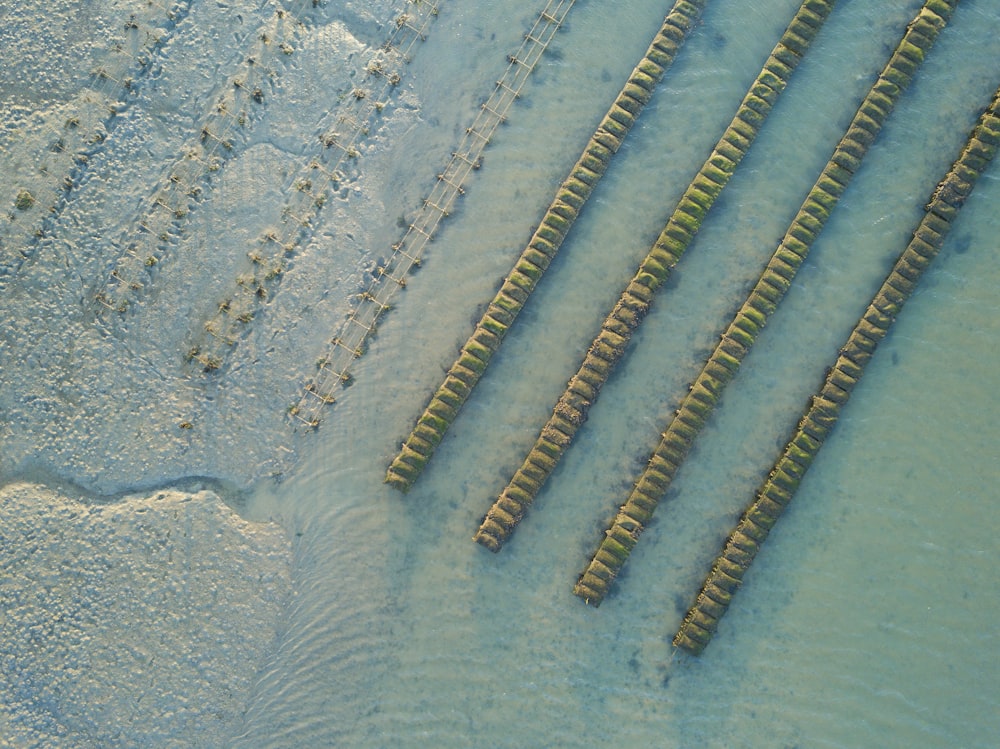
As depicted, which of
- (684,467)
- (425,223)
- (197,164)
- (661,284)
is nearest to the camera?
(684,467)

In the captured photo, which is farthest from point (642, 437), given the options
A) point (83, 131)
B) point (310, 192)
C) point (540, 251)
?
point (83, 131)

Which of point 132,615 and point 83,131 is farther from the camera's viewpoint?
point 83,131

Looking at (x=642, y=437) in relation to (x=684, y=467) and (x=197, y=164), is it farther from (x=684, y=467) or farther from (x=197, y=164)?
(x=197, y=164)

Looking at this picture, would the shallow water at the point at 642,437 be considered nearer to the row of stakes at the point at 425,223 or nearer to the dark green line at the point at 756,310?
the row of stakes at the point at 425,223

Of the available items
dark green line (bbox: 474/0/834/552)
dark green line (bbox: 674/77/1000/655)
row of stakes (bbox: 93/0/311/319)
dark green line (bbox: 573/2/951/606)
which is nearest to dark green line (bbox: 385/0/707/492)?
dark green line (bbox: 474/0/834/552)

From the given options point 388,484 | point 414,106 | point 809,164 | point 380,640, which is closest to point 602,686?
point 380,640

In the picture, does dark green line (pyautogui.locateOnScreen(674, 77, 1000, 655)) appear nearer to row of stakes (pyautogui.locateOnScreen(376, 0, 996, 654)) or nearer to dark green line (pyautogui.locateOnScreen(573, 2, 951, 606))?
row of stakes (pyautogui.locateOnScreen(376, 0, 996, 654))

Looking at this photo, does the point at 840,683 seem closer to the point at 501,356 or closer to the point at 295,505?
the point at 501,356
